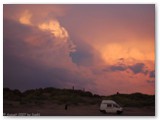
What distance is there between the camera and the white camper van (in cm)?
571

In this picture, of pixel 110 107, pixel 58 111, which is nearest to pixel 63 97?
pixel 58 111

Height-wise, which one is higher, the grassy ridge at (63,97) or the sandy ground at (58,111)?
the grassy ridge at (63,97)

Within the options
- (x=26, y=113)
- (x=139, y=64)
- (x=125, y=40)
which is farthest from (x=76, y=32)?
(x=26, y=113)

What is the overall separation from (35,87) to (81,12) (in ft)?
5.12

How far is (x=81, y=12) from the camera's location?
580 cm

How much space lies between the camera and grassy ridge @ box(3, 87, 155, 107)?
18.7 ft

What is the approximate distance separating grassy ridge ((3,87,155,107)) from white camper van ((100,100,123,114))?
8 centimetres

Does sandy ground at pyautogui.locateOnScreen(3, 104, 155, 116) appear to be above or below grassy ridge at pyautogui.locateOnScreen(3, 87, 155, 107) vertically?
below

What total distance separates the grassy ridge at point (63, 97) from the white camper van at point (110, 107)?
0.25ft

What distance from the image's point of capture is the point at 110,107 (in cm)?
572

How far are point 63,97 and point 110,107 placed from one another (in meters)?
0.85

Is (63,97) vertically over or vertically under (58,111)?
over

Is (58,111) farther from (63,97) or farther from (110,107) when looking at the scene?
(110,107)

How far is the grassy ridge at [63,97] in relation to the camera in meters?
5.70
